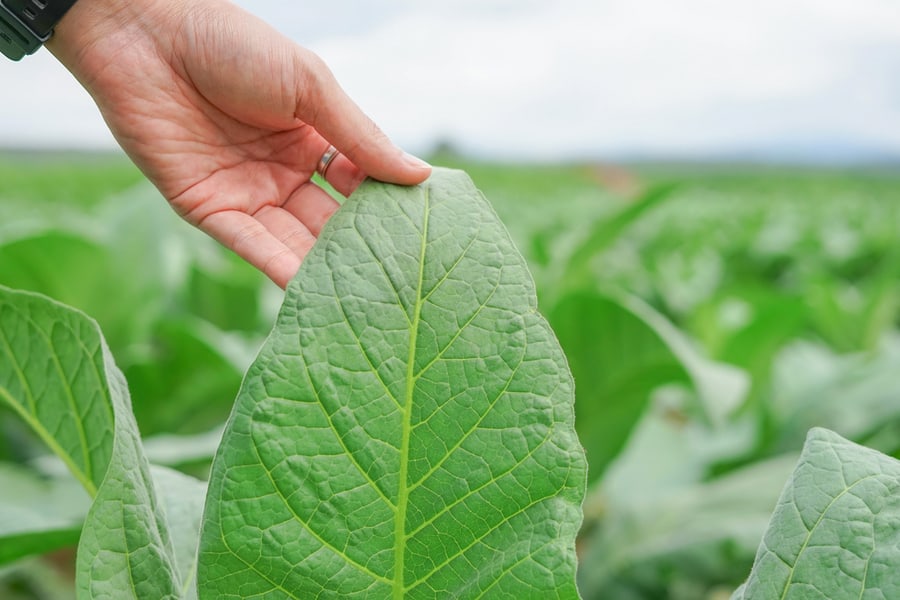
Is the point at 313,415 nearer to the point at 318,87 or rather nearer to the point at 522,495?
the point at 522,495

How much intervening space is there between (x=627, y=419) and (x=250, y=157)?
0.92 metres

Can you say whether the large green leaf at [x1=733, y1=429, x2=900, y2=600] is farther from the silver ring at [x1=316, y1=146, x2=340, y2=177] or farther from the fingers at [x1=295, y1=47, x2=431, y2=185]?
the silver ring at [x1=316, y1=146, x2=340, y2=177]

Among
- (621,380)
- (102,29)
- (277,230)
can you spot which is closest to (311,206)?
(277,230)

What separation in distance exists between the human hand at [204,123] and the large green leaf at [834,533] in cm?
53

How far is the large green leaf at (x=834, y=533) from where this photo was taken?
52cm

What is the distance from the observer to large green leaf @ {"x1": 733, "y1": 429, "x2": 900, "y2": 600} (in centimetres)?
52

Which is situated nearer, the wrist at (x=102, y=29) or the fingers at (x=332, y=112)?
the fingers at (x=332, y=112)

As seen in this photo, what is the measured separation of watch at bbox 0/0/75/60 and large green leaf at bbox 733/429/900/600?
34.2 inches

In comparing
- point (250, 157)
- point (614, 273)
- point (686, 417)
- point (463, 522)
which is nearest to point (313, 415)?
point (463, 522)

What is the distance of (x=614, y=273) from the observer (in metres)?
3.79

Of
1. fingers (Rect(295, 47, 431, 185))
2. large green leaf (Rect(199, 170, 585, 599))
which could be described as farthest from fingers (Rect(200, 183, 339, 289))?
large green leaf (Rect(199, 170, 585, 599))

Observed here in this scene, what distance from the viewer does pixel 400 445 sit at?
20.1 inches

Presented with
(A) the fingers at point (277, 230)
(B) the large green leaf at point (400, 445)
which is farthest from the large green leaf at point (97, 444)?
(A) the fingers at point (277, 230)

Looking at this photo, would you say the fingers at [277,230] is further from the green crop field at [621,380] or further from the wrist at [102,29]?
the green crop field at [621,380]
